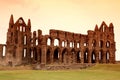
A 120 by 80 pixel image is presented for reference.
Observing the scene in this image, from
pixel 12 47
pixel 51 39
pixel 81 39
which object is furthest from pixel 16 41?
pixel 81 39

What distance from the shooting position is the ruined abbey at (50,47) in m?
86.3

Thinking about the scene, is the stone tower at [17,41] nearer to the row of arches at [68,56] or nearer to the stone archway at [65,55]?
the row of arches at [68,56]

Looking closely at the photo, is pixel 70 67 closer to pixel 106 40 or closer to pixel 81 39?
pixel 81 39

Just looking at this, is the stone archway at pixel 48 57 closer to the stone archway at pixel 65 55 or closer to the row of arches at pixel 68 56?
the row of arches at pixel 68 56

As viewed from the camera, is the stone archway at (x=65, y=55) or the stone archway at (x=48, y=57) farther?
the stone archway at (x=65, y=55)

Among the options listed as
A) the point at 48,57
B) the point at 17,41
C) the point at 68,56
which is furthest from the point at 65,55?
the point at 17,41

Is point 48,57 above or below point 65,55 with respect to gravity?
below

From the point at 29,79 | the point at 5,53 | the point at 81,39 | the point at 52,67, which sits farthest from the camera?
the point at 81,39

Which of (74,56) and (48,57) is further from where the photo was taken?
(74,56)

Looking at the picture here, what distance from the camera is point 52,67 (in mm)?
72938

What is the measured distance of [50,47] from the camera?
87000 millimetres

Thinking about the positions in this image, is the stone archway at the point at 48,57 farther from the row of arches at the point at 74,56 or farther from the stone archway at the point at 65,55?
the stone archway at the point at 65,55

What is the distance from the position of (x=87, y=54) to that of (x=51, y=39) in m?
12.6

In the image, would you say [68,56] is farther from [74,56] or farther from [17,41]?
[17,41]
